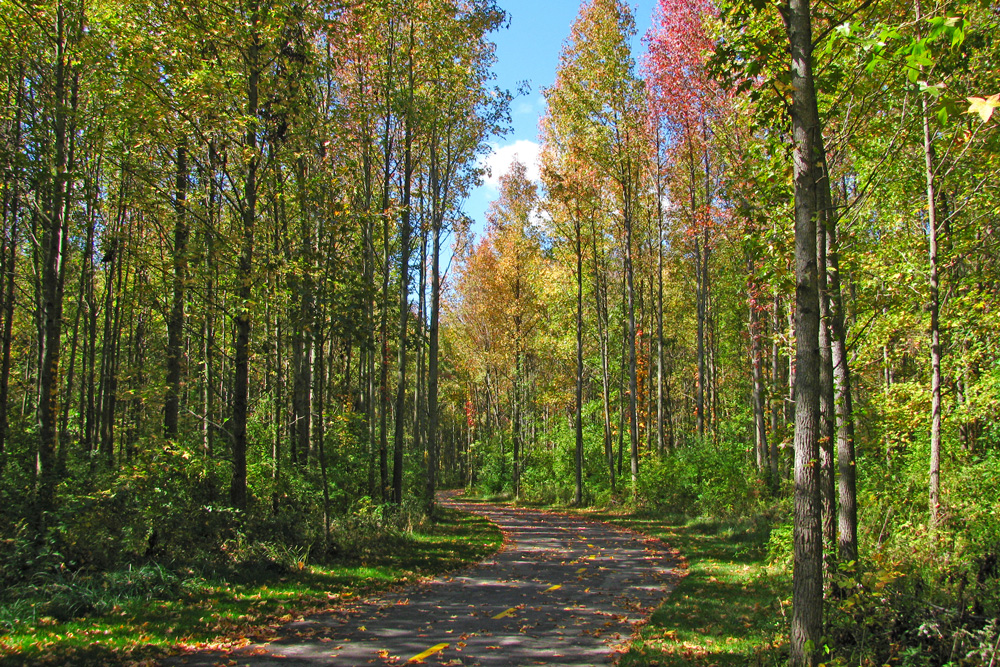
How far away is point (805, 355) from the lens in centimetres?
468

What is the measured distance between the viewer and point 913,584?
5465 mm

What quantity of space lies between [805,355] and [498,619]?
5217 millimetres

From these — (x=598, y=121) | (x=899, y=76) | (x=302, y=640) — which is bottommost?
(x=302, y=640)

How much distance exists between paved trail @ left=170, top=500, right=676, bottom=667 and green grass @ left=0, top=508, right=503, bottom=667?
1.36 feet

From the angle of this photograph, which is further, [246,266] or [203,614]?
[246,266]

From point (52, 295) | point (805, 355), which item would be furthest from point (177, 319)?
point (805, 355)

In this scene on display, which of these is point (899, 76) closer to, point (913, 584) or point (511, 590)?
point (913, 584)

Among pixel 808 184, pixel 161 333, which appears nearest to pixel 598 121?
pixel 808 184

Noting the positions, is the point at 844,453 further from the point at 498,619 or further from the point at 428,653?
the point at 428,653

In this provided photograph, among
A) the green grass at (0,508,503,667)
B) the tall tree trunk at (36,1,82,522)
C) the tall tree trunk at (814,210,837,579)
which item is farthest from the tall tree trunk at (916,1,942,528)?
the tall tree trunk at (36,1,82,522)

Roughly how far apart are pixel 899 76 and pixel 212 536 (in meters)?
11.1

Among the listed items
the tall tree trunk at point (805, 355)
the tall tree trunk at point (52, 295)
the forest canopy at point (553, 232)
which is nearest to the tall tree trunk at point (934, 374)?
the forest canopy at point (553, 232)

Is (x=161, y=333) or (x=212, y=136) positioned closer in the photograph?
(x=212, y=136)

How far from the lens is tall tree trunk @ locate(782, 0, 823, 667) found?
15.3 feet
